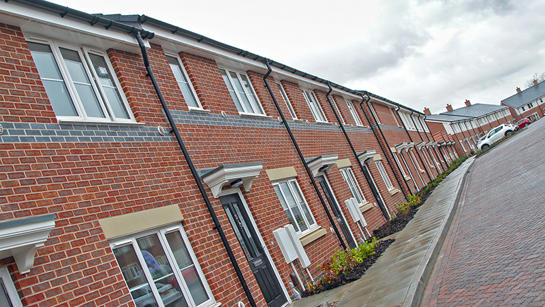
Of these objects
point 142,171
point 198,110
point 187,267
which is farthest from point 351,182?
point 142,171

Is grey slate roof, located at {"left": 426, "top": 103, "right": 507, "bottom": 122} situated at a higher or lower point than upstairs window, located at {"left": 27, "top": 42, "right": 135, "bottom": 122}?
lower

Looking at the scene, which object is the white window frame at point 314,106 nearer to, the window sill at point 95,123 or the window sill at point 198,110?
the window sill at point 198,110

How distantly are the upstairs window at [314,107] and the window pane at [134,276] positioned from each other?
10858 millimetres

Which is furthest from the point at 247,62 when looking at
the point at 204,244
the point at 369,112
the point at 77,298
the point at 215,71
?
the point at 369,112

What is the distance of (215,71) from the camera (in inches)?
416

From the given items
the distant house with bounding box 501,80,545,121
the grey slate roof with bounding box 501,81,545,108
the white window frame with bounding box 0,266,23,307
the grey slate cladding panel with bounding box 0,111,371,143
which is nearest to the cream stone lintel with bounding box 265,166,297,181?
the grey slate cladding panel with bounding box 0,111,371,143

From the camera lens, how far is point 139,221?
6500mm

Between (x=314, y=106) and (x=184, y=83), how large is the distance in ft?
26.7

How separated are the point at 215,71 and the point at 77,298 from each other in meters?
6.61

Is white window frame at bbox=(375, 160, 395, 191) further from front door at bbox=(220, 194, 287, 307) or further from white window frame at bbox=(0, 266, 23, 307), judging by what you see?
white window frame at bbox=(0, 266, 23, 307)

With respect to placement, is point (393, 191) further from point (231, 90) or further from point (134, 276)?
point (134, 276)

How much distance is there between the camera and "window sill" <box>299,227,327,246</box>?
10597mm

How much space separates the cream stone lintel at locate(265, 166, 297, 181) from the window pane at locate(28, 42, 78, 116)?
5121mm

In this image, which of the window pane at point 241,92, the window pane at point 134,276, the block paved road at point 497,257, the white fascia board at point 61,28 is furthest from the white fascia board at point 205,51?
the block paved road at point 497,257
